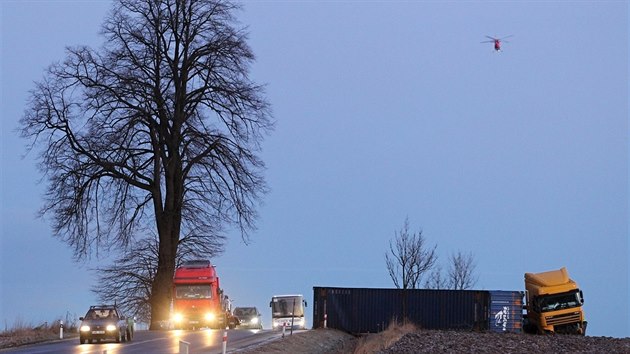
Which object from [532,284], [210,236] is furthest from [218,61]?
[532,284]

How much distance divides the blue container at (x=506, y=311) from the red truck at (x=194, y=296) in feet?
50.3

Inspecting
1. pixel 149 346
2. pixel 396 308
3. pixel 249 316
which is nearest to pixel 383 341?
pixel 149 346

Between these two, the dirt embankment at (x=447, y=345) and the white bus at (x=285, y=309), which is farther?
the white bus at (x=285, y=309)

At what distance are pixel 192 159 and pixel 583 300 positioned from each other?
24.0m

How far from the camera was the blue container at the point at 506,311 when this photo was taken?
177 feet

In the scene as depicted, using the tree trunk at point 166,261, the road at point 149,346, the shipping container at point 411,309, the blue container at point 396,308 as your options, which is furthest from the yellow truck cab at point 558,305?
the tree trunk at point 166,261

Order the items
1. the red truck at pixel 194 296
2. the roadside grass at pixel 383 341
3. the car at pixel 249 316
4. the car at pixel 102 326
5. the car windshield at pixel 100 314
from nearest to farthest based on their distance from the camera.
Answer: the roadside grass at pixel 383 341, the car at pixel 102 326, the car windshield at pixel 100 314, the red truck at pixel 194 296, the car at pixel 249 316

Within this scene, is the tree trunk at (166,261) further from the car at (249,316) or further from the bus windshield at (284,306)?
the car at (249,316)

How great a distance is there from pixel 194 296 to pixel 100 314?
14.1 m

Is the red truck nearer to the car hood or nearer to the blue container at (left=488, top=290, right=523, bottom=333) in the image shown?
the car hood

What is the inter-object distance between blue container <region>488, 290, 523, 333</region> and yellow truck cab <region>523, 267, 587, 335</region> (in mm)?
6003

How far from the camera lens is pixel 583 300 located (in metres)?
46.8

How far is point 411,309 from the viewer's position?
56938 mm

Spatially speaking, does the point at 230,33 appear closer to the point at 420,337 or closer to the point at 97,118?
the point at 97,118
